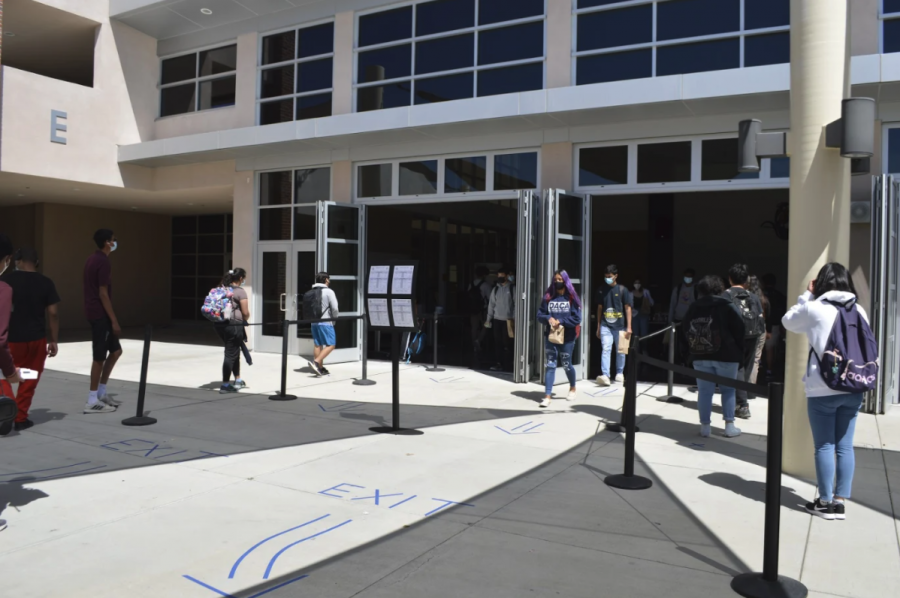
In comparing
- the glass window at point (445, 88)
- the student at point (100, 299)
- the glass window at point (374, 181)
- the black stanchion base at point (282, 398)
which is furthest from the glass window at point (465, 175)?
the student at point (100, 299)

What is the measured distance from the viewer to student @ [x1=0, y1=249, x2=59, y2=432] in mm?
7285

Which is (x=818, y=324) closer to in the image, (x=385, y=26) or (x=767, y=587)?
(x=767, y=587)

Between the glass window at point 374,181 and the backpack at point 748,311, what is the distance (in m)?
7.38

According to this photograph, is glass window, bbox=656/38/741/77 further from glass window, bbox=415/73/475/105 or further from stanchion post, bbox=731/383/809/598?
stanchion post, bbox=731/383/809/598

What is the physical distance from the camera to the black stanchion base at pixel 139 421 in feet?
25.7

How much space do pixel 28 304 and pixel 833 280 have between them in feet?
24.9

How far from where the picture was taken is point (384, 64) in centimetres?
1373

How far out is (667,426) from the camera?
8.20 m

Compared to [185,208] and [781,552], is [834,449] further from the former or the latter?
[185,208]

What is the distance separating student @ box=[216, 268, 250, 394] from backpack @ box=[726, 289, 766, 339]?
6.42 m

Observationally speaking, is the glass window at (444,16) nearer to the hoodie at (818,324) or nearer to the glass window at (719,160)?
the glass window at (719,160)

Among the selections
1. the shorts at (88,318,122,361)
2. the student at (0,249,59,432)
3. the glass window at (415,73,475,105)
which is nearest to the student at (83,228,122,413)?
the shorts at (88,318,122,361)

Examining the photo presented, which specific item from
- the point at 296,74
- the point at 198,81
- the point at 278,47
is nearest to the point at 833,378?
the point at 296,74

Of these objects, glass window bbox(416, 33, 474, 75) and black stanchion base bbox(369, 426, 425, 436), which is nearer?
black stanchion base bbox(369, 426, 425, 436)
